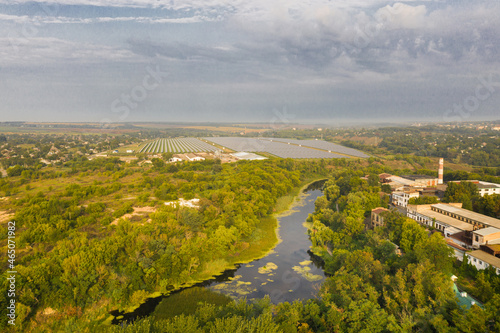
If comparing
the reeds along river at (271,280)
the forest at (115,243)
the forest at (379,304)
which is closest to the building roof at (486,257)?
the forest at (379,304)

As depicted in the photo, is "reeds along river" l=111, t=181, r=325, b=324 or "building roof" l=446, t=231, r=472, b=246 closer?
"reeds along river" l=111, t=181, r=325, b=324

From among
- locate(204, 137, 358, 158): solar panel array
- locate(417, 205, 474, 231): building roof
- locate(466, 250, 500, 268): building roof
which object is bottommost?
locate(466, 250, 500, 268): building roof

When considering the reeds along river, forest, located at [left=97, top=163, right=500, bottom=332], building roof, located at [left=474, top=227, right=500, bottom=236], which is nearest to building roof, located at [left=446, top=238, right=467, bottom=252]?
building roof, located at [left=474, top=227, right=500, bottom=236]

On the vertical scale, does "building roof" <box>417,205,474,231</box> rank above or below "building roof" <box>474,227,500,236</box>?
below

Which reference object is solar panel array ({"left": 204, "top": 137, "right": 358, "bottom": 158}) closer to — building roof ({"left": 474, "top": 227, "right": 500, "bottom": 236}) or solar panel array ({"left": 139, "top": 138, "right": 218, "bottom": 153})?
solar panel array ({"left": 139, "top": 138, "right": 218, "bottom": 153})

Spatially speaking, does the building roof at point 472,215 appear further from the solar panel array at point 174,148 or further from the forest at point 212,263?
the solar panel array at point 174,148

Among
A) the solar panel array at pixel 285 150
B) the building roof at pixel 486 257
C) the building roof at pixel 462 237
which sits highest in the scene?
the solar panel array at pixel 285 150

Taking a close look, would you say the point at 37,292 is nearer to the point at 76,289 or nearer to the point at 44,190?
the point at 76,289
